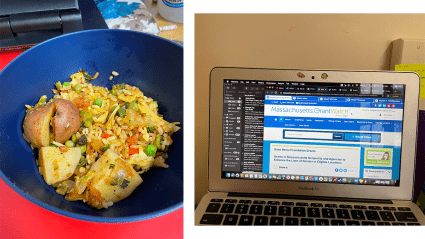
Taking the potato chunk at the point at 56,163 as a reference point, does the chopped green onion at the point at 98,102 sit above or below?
above

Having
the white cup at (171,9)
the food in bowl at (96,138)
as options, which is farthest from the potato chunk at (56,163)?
the white cup at (171,9)

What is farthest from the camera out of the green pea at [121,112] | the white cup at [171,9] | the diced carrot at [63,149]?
the white cup at [171,9]

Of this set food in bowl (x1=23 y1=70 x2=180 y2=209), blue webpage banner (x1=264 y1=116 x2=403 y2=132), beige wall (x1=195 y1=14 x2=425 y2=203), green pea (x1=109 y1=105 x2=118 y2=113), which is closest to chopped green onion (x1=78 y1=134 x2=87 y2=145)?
food in bowl (x1=23 y1=70 x2=180 y2=209)

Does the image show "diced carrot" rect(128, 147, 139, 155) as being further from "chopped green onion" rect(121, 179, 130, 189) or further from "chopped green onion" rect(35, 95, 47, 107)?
"chopped green onion" rect(35, 95, 47, 107)

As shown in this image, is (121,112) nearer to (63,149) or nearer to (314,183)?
(63,149)

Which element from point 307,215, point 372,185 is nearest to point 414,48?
point 372,185

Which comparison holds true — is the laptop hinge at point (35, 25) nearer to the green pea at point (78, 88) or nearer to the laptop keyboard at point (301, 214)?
the green pea at point (78, 88)
